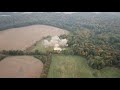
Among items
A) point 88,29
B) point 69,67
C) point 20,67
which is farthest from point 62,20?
point 20,67

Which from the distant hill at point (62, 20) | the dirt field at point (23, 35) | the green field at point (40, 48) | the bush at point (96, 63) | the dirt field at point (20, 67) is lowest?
the dirt field at point (20, 67)

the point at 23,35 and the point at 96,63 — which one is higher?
the point at 23,35

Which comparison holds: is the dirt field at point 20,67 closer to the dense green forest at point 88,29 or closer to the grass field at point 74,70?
the grass field at point 74,70

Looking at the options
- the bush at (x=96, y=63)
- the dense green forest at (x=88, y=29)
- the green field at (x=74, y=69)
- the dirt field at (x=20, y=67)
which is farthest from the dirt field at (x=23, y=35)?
the bush at (x=96, y=63)

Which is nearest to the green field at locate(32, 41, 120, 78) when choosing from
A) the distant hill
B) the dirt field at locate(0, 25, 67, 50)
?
the dirt field at locate(0, 25, 67, 50)

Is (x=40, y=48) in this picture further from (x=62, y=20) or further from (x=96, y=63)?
(x=96, y=63)

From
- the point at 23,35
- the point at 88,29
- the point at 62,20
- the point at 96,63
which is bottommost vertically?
the point at 96,63
